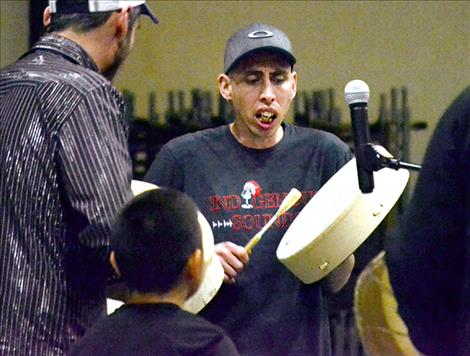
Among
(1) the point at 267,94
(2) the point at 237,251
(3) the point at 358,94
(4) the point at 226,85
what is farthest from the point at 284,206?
(3) the point at 358,94

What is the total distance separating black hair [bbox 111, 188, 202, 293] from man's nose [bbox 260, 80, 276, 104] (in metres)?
0.84

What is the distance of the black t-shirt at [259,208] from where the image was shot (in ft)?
8.52

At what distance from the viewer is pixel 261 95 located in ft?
8.95

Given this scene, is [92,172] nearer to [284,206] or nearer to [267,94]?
[284,206]

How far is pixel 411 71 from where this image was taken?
4.70 m

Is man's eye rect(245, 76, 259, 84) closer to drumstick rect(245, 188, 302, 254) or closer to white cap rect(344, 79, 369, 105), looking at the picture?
drumstick rect(245, 188, 302, 254)

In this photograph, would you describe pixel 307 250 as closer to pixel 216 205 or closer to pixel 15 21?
pixel 216 205

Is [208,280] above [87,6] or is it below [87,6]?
below

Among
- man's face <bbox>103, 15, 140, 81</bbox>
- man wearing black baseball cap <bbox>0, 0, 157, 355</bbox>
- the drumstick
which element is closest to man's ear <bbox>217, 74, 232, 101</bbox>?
the drumstick

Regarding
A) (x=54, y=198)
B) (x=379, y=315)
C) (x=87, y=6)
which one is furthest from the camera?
(x=379, y=315)

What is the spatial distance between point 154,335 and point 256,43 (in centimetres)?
111

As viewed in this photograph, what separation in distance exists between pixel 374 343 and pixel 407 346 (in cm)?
18

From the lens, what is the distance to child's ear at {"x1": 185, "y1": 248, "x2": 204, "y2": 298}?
1903 mm

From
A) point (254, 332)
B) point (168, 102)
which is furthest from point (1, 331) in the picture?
point (168, 102)
